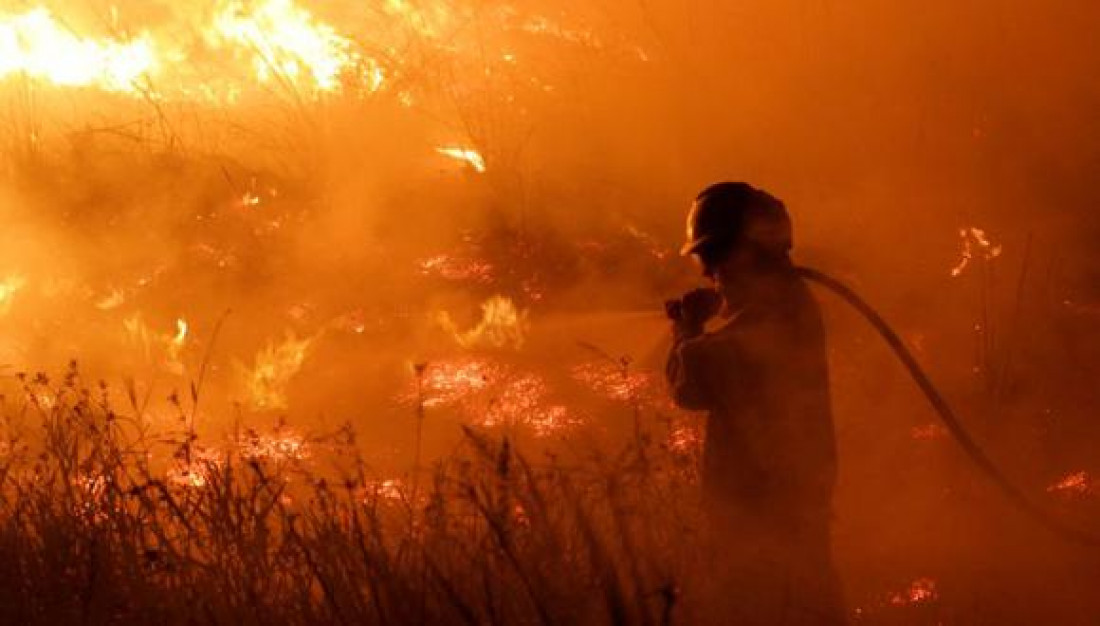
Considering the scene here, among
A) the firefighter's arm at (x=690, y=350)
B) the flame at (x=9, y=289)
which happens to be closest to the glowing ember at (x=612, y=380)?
the firefighter's arm at (x=690, y=350)

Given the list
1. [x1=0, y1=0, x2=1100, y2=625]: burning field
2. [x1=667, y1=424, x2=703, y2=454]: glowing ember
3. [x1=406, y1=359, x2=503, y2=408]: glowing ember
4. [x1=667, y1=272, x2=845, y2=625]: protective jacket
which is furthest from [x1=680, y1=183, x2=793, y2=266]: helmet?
[x1=406, y1=359, x2=503, y2=408]: glowing ember

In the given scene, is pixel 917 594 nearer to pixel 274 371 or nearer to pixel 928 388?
pixel 928 388

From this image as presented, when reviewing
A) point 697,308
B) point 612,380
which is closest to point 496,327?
point 612,380

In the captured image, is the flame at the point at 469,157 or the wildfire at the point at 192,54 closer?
the flame at the point at 469,157

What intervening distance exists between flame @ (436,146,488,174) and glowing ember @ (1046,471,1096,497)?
11.8ft

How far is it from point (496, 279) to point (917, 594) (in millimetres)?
2880

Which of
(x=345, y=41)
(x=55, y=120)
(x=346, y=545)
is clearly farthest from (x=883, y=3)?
(x=346, y=545)

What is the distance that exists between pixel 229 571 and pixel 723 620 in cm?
171

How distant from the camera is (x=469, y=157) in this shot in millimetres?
7426

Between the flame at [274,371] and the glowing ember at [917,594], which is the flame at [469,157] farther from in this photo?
the glowing ember at [917,594]

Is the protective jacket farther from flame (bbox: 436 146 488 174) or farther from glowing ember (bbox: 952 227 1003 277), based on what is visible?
flame (bbox: 436 146 488 174)

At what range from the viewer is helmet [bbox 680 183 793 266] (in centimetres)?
354

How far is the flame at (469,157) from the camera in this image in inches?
291

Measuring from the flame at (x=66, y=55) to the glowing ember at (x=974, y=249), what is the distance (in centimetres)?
502
